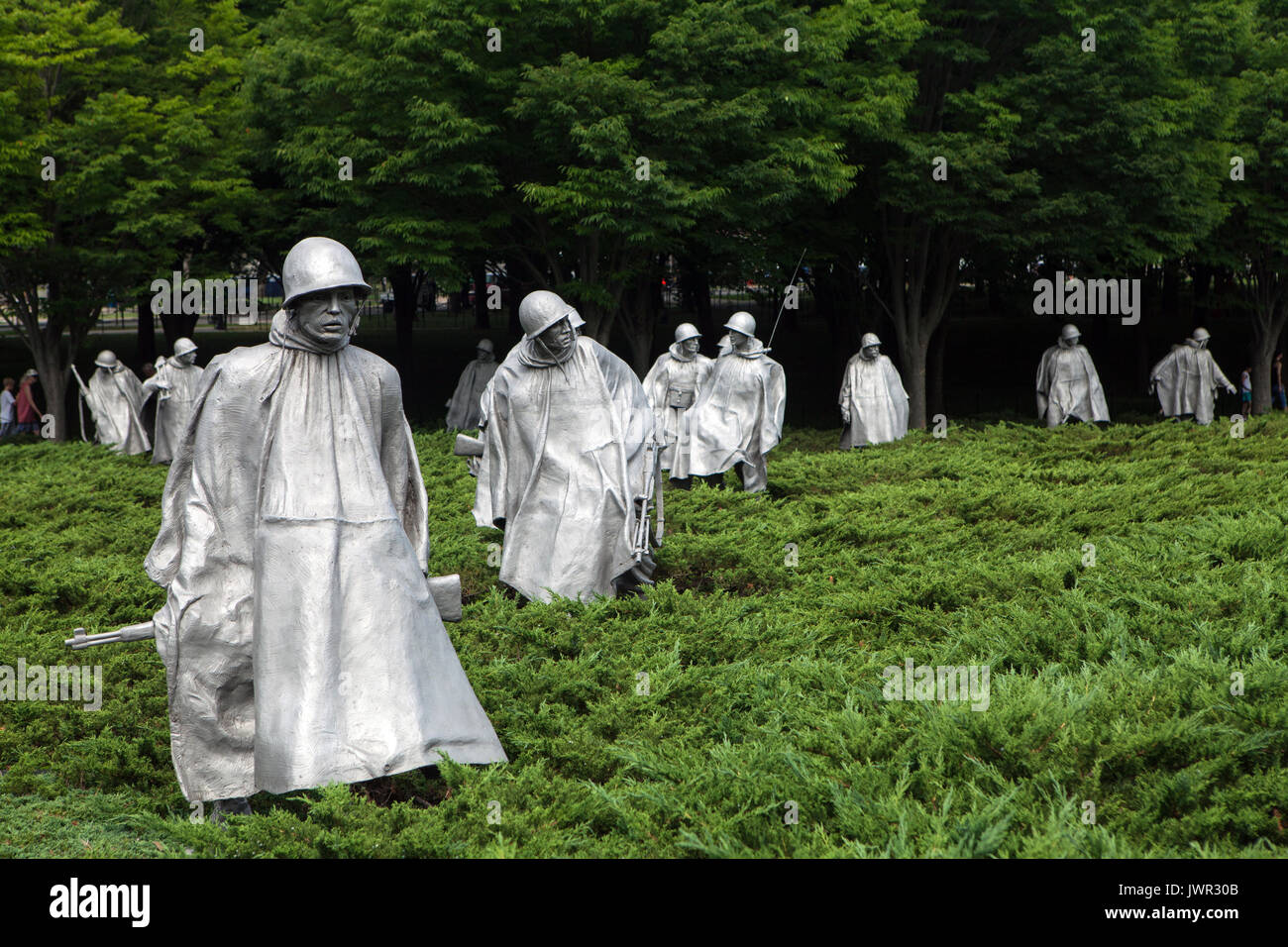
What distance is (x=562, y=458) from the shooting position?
9.72 metres

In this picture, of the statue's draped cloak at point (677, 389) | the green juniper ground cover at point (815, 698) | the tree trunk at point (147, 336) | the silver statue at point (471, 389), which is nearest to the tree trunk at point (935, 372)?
the silver statue at point (471, 389)

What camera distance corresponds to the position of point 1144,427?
18375mm

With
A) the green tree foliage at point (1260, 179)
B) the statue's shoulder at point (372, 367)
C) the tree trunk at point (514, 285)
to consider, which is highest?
the green tree foliage at point (1260, 179)

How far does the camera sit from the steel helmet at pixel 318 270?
5.67 meters

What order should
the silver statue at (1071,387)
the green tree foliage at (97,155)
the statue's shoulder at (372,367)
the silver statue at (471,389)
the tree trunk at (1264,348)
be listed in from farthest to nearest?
the tree trunk at (1264,348)
the silver statue at (471,389)
the silver statue at (1071,387)
the green tree foliage at (97,155)
the statue's shoulder at (372,367)

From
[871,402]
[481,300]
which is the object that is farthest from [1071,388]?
[481,300]

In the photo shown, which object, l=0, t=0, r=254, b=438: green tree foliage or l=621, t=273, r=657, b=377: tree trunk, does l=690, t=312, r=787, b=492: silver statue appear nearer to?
l=621, t=273, r=657, b=377: tree trunk

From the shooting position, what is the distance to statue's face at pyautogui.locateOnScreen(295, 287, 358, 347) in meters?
5.76

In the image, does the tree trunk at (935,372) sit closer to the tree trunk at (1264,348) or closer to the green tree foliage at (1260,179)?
the green tree foliage at (1260,179)

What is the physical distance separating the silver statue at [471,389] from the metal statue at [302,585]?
70.5 feet

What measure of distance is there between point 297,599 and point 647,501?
14.8 ft

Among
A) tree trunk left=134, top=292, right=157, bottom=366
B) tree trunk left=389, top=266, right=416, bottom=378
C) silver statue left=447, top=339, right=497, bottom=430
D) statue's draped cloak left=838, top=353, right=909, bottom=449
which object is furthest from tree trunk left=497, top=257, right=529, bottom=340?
tree trunk left=134, top=292, right=157, bottom=366

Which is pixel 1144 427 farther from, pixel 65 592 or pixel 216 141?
pixel 216 141
